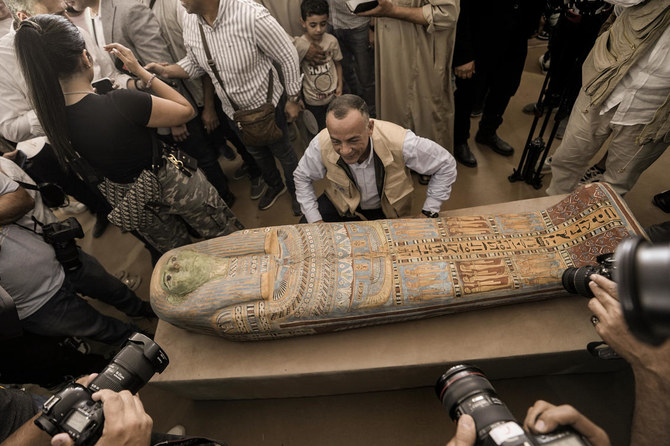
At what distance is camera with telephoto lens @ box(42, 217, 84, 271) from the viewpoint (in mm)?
1940

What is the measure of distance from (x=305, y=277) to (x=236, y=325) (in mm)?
422

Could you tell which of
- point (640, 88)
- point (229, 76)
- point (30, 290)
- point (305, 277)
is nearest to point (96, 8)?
point (229, 76)

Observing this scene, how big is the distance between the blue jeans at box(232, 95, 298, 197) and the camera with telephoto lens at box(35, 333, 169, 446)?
1.96 meters

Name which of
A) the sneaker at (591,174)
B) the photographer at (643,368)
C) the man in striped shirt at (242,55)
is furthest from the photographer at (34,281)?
the sneaker at (591,174)

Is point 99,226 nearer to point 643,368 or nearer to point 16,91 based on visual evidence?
point 16,91

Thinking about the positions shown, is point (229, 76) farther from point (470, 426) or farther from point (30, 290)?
point (470, 426)

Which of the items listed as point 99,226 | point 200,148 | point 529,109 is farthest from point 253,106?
point 529,109

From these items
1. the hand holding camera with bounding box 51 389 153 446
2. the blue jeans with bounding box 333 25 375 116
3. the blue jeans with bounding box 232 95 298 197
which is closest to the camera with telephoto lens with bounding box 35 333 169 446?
the hand holding camera with bounding box 51 389 153 446

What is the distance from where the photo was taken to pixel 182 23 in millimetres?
2629

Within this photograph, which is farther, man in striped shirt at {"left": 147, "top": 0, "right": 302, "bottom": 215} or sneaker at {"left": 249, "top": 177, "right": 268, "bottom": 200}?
sneaker at {"left": 249, "top": 177, "right": 268, "bottom": 200}

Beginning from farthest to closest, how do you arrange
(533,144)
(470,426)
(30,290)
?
1. (533,144)
2. (30,290)
3. (470,426)

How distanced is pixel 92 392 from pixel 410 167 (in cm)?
193

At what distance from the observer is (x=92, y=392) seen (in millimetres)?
1230

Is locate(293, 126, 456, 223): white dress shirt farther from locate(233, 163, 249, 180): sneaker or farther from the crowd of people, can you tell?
locate(233, 163, 249, 180): sneaker
